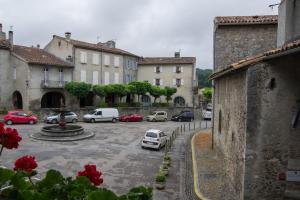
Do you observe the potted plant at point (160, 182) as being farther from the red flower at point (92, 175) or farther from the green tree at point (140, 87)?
the green tree at point (140, 87)

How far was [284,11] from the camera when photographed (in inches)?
524

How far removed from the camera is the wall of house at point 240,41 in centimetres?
2091

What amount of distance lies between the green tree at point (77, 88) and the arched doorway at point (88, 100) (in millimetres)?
4137

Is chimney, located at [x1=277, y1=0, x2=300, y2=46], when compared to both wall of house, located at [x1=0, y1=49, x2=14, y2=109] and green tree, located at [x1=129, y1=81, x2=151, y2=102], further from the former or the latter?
green tree, located at [x1=129, y1=81, x2=151, y2=102]

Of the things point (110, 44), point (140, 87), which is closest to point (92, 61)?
point (140, 87)

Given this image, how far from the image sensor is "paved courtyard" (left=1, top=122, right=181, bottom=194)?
15.6 meters

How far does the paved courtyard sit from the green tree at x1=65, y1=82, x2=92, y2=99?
14311 millimetres

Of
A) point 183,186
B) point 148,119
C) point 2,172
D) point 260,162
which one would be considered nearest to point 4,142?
point 2,172

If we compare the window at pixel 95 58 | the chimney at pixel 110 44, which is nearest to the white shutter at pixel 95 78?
the window at pixel 95 58

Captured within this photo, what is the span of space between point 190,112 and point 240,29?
78.3 feet

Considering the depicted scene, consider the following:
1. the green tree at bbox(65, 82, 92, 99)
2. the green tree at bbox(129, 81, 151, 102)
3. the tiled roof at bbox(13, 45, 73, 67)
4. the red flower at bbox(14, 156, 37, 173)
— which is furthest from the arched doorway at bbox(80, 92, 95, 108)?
the red flower at bbox(14, 156, 37, 173)

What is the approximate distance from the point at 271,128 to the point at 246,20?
1281 cm

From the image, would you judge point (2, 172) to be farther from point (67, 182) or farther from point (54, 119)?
point (54, 119)

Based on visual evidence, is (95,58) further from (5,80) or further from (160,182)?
(160,182)
